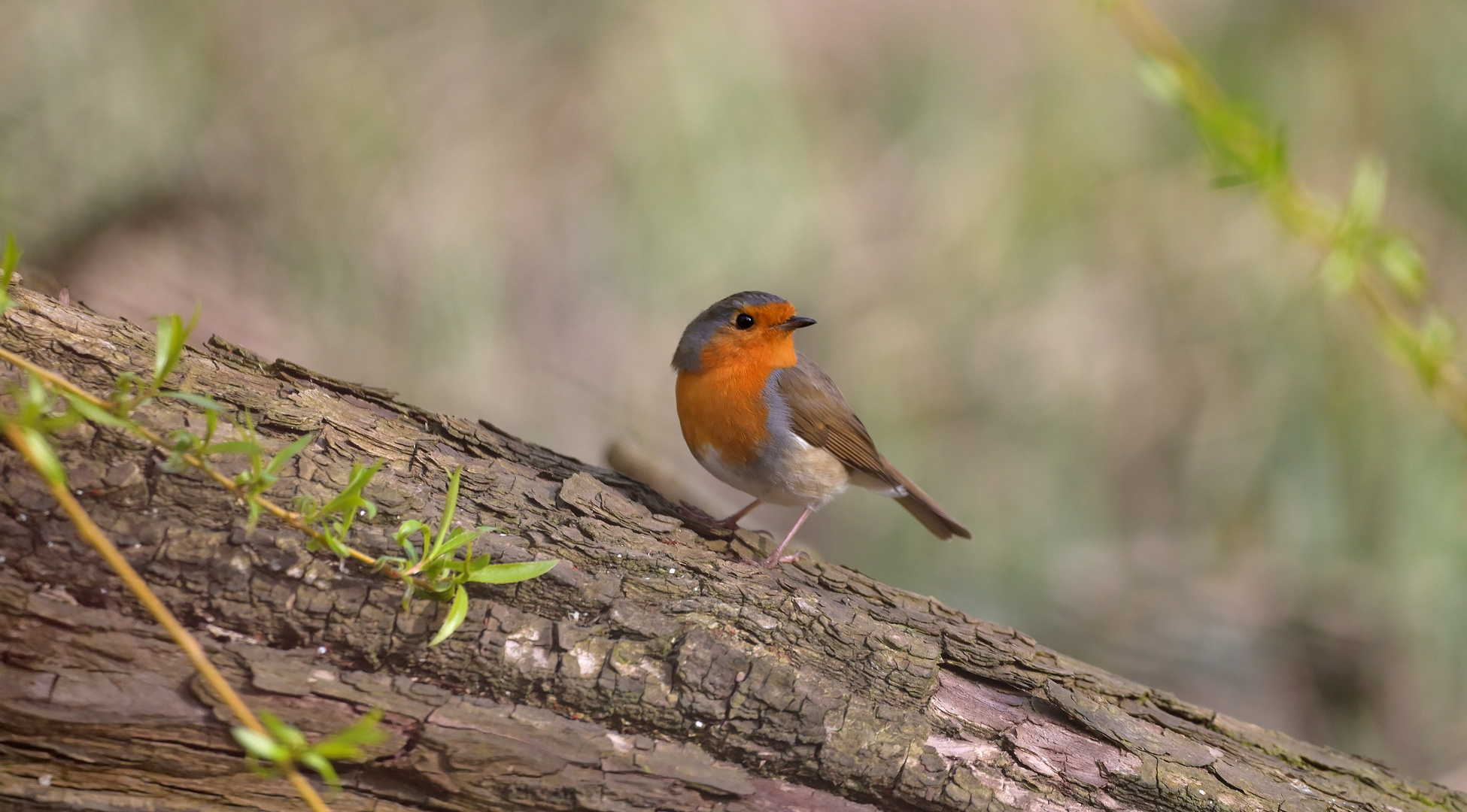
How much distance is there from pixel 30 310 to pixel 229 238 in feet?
9.27

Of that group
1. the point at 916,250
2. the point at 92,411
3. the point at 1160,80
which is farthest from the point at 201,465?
the point at 916,250

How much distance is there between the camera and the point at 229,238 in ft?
14.9

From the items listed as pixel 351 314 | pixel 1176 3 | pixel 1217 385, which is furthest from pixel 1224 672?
pixel 351 314

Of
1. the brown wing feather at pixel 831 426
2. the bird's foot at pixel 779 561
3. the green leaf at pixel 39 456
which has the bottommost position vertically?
the green leaf at pixel 39 456

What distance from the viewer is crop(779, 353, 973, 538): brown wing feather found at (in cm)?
360

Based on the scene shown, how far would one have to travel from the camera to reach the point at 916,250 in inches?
232

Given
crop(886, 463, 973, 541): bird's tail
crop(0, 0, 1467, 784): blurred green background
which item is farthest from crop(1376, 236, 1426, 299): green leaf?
crop(0, 0, 1467, 784): blurred green background

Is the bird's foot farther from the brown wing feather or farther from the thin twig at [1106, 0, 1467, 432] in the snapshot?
the thin twig at [1106, 0, 1467, 432]

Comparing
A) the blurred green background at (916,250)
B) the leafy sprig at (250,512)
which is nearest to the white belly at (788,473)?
the blurred green background at (916,250)

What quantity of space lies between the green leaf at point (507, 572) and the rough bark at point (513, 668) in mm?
129

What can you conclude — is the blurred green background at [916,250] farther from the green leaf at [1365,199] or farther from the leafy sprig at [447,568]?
the leafy sprig at [447,568]

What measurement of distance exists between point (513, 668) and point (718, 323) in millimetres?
1917

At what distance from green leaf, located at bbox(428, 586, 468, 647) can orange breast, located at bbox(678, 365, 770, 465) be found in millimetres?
1740

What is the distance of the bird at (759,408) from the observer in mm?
3486
